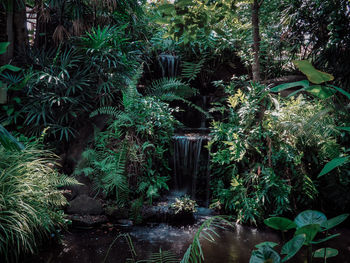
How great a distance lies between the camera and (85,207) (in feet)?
13.1

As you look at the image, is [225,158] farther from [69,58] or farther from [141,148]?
[69,58]

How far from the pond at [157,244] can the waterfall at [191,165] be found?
102 cm

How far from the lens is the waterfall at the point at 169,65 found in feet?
22.5

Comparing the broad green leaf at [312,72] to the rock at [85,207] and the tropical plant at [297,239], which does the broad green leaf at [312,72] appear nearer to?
the tropical plant at [297,239]

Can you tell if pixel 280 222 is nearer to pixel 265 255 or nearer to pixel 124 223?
pixel 265 255

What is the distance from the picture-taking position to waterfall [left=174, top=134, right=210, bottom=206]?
4.74m

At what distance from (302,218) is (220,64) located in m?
5.87

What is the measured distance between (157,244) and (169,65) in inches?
187

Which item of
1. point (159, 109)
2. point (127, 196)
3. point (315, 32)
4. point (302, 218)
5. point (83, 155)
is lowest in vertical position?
point (127, 196)

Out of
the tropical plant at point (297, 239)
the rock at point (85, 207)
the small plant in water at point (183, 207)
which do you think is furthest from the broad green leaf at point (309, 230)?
the rock at point (85, 207)

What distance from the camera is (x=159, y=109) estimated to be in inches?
189

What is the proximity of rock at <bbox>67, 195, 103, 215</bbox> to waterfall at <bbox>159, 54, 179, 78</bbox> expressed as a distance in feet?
12.6

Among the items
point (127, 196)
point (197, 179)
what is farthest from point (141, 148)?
point (197, 179)

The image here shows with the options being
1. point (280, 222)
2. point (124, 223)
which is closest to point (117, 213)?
point (124, 223)
